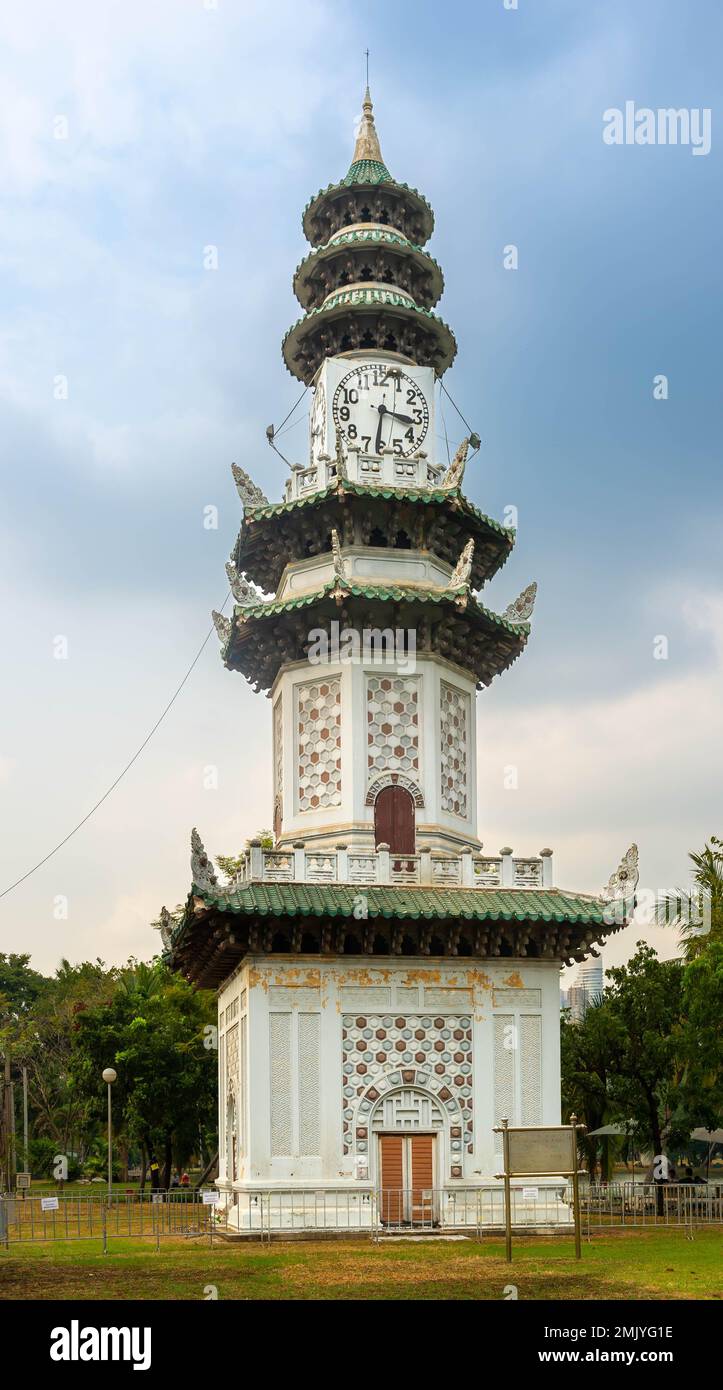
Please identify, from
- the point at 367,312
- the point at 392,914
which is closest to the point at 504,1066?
the point at 392,914

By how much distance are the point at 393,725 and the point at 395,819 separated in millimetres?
2093

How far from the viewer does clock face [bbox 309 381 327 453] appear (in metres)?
33.6

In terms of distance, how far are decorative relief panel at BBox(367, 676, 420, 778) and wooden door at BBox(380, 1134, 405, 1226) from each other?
7.62 meters

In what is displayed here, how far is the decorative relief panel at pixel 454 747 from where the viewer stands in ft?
101

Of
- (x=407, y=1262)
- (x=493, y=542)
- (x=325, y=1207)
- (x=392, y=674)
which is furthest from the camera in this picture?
(x=493, y=542)

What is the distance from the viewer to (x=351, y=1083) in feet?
88.2

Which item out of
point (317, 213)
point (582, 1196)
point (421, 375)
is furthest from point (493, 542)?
point (582, 1196)

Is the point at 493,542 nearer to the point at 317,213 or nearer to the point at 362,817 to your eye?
the point at 362,817

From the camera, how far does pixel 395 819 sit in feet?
97.3

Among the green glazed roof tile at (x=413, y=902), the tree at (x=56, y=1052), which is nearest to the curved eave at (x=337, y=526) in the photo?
the green glazed roof tile at (x=413, y=902)

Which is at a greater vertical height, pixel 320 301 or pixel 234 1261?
pixel 320 301

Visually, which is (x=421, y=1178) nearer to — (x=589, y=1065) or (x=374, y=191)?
(x=589, y=1065)

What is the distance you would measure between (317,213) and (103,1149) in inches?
1929

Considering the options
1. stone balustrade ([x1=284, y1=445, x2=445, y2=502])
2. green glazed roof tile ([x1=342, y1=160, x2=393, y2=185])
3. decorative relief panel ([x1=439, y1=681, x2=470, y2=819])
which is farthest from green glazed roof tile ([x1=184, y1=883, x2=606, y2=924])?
green glazed roof tile ([x1=342, y1=160, x2=393, y2=185])
